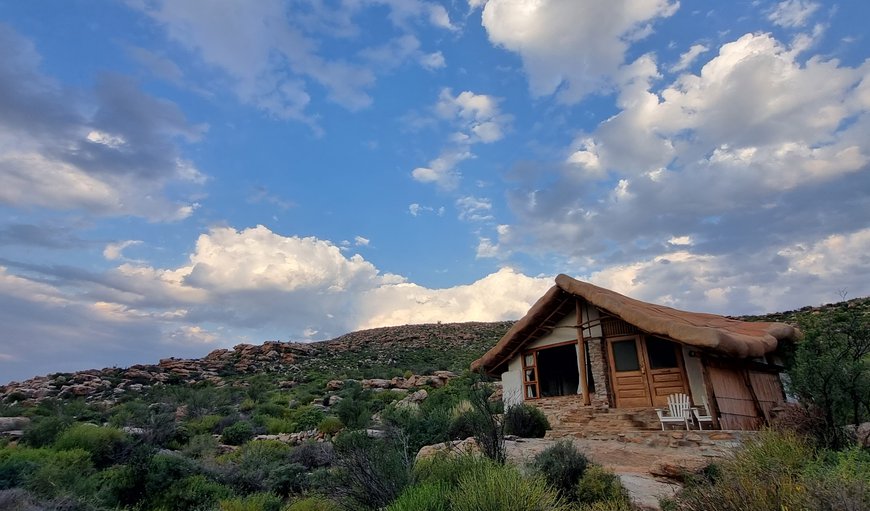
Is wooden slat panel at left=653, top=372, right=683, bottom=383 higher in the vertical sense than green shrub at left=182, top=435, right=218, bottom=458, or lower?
higher

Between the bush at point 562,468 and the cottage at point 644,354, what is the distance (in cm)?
567

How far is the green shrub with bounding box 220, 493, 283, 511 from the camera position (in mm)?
7680

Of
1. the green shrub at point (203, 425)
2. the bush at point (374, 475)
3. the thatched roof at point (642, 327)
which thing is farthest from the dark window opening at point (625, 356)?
the green shrub at point (203, 425)

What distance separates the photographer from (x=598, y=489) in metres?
6.80

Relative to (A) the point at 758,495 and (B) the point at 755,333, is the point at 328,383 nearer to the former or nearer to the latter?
(B) the point at 755,333

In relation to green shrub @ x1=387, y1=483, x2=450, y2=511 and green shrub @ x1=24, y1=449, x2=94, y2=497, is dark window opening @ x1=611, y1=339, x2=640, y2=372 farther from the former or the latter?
green shrub @ x1=24, y1=449, x2=94, y2=497

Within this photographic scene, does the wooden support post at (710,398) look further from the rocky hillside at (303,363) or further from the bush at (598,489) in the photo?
the rocky hillside at (303,363)

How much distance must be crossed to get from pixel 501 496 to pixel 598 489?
7.60ft

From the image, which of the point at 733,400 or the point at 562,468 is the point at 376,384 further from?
the point at 562,468

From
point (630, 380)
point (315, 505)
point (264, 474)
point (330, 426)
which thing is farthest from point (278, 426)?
point (630, 380)

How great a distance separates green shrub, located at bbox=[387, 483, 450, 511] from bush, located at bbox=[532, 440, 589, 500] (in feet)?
6.24

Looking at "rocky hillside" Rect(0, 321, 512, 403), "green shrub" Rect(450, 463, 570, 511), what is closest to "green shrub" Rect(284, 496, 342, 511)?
"green shrub" Rect(450, 463, 570, 511)

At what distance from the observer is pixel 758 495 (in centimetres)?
448

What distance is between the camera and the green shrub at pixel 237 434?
15.2 metres
